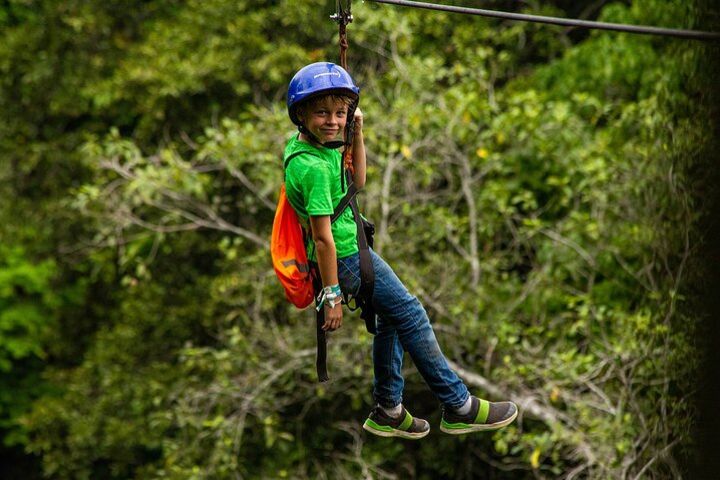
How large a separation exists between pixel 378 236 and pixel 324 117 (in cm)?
527

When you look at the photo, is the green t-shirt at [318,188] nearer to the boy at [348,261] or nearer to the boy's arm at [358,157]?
the boy at [348,261]

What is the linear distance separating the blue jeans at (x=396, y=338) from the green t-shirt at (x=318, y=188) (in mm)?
87

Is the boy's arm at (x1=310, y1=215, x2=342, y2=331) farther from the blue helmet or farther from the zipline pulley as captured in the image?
the zipline pulley

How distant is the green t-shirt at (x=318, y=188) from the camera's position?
432cm

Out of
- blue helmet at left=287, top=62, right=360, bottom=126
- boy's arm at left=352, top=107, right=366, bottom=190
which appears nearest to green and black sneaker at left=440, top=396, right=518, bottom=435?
boy's arm at left=352, top=107, right=366, bottom=190

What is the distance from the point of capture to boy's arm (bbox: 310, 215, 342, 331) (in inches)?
170

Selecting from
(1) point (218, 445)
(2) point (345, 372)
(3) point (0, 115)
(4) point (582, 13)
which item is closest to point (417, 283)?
(2) point (345, 372)

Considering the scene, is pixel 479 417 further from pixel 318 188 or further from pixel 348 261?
pixel 318 188

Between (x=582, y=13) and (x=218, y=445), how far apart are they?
6.74 m

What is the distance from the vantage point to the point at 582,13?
45.0 feet

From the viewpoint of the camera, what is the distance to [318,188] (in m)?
4.32

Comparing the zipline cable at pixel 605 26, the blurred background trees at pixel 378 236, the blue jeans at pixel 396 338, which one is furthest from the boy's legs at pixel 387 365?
the blurred background trees at pixel 378 236

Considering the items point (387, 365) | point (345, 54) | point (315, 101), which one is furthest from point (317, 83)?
point (387, 365)

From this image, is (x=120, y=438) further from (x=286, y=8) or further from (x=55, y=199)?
(x=286, y=8)
